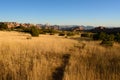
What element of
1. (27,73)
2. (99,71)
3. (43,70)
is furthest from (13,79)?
(99,71)

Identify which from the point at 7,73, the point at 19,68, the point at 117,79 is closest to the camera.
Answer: the point at 117,79

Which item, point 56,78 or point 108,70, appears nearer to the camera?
point 56,78

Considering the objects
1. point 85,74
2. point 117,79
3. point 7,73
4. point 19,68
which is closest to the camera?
point 117,79

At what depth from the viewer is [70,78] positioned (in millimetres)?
5801

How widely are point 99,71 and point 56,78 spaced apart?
1286 mm

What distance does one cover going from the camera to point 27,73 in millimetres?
6375

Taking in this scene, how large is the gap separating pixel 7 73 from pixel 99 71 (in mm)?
2677

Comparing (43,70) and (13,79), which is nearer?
(13,79)

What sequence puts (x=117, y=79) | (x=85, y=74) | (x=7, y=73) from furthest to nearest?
(x=7, y=73)
(x=85, y=74)
(x=117, y=79)

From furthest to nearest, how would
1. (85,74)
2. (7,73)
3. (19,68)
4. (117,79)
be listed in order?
1. (19,68)
2. (7,73)
3. (85,74)
4. (117,79)

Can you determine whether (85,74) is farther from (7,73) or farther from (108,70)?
(7,73)

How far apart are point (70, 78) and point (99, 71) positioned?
1.22 meters

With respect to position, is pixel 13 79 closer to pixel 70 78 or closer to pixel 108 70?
pixel 70 78

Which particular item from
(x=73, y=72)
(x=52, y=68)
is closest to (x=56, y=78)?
(x=73, y=72)
